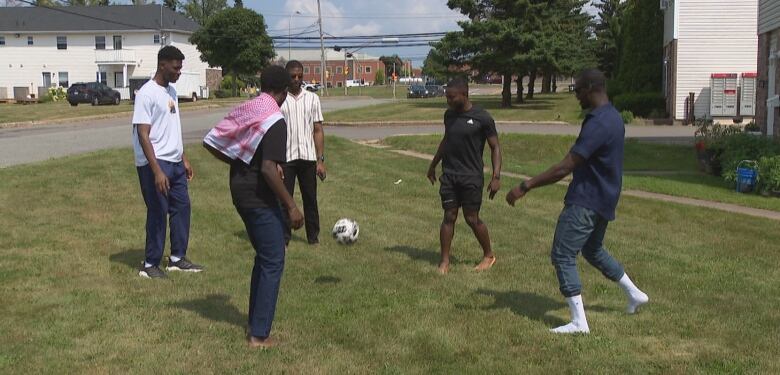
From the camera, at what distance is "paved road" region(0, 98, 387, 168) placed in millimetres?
18448

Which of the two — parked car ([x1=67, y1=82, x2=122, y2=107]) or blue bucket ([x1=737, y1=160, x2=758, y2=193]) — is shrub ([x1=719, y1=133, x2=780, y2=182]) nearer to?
blue bucket ([x1=737, y1=160, x2=758, y2=193])

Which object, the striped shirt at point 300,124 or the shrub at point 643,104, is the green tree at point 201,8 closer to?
the shrub at point 643,104

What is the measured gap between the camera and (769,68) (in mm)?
17953

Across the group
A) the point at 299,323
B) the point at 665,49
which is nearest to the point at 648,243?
the point at 299,323

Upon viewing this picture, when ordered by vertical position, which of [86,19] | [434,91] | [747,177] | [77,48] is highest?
[86,19]

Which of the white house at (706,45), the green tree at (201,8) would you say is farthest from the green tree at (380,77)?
the white house at (706,45)

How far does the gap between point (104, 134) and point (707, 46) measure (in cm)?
2069

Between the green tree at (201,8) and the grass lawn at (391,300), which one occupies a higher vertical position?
the green tree at (201,8)

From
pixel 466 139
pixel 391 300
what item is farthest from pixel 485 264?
pixel 391 300

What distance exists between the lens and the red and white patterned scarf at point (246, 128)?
15.5ft

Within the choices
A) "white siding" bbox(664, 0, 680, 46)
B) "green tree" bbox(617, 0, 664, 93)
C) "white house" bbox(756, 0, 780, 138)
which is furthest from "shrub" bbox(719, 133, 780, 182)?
"green tree" bbox(617, 0, 664, 93)

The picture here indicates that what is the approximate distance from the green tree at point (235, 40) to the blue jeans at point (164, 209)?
57.9 m

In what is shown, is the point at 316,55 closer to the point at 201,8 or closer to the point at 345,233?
the point at 201,8

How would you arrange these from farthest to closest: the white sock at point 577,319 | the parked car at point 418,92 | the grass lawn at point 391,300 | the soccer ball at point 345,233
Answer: the parked car at point 418,92, the soccer ball at point 345,233, the white sock at point 577,319, the grass lawn at point 391,300
